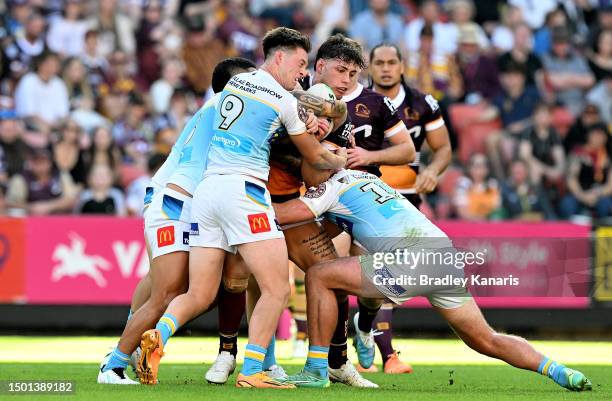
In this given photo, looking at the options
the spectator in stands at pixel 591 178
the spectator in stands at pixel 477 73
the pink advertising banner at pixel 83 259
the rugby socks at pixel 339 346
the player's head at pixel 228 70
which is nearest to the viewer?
the rugby socks at pixel 339 346

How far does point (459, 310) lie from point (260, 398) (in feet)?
5.48

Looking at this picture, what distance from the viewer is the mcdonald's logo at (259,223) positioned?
28.9 ft

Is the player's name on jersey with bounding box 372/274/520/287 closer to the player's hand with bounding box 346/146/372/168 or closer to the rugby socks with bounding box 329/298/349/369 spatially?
the rugby socks with bounding box 329/298/349/369

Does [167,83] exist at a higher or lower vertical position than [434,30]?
lower

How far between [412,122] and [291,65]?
10.3 ft

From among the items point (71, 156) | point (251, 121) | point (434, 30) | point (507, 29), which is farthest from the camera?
point (507, 29)

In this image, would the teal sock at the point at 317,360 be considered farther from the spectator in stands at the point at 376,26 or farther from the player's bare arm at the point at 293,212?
the spectator in stands at the point at 376,26

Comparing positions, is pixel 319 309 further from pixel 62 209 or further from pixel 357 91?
pixel 62 209

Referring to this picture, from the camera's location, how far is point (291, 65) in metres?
9.06

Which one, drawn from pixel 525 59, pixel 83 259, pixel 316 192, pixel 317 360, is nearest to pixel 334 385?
pixel 317 360

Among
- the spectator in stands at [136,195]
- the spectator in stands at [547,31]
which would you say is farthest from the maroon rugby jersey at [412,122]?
the spectator in stands at [547,31]

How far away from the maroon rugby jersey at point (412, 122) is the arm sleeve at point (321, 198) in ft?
8.33

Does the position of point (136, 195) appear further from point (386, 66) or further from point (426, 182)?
point (426, 182)

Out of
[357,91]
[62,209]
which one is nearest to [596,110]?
[62,209]
